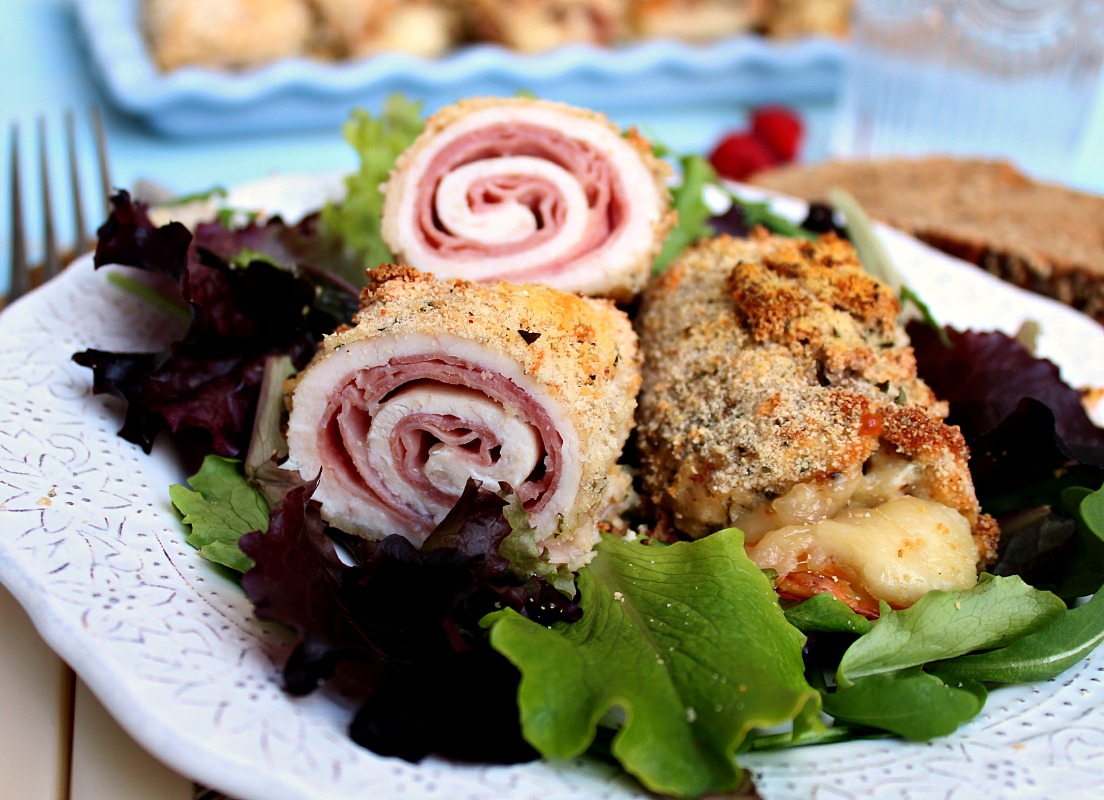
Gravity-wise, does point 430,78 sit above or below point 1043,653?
above

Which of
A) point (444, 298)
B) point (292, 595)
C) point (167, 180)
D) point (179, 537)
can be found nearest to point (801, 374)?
point (444, 298)

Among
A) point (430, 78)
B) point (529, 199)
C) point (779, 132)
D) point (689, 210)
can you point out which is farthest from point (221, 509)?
point (779, 132)

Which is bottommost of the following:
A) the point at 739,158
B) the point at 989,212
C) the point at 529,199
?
the point at 739,158

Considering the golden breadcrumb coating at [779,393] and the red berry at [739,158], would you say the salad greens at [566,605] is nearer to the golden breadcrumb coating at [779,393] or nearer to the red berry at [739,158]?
the golden breadcrumb coating at [779,393]

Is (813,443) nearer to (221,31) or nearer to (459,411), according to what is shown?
(459,411)

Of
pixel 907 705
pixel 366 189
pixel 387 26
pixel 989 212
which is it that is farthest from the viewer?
pixel 387 26

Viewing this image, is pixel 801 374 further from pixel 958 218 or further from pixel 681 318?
pixel 958 218

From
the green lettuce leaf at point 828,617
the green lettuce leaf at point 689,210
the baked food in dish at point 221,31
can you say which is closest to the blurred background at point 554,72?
the baked food in dish at point 221,31
